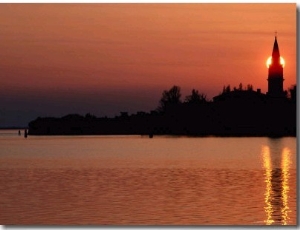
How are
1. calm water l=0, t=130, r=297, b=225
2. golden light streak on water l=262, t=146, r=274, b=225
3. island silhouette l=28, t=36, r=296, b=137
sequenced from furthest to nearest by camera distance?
1. island silhouette l=28, t=36, r=296, b=137
2. calm water l=0, t=130, r=297, b=225
3. golden light streak on water l=262, t=146, r=274, b=225

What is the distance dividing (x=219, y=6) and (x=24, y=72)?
2628 mm

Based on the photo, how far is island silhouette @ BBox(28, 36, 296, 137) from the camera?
11688 mm

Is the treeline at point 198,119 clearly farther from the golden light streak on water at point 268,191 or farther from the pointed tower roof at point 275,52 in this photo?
the golden light streak on water at point 268,191

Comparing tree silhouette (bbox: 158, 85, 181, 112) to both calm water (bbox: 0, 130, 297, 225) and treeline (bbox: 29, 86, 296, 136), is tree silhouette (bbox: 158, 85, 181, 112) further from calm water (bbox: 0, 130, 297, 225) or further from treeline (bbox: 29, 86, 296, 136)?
calm water (bbox: 0, 130, 297, 225)

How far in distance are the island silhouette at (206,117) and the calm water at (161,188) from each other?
242 millimetres

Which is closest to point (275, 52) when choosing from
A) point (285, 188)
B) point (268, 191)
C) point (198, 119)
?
point (198, 119)

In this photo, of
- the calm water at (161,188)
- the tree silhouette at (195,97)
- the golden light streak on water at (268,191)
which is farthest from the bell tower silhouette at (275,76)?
the golden light streak on water at (268,191)

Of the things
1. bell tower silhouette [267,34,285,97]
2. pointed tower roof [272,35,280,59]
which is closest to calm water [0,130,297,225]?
bell tower silhouette [267,34,285,97]

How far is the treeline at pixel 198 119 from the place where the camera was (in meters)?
11.8

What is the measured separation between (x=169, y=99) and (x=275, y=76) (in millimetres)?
1437

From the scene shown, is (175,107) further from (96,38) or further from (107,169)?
(107,169)

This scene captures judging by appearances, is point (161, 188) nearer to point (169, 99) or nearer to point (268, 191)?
point (268, 191)

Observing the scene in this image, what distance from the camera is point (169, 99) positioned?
1180 cm

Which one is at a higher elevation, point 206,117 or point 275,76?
point 275,76
